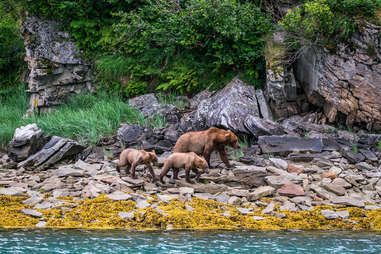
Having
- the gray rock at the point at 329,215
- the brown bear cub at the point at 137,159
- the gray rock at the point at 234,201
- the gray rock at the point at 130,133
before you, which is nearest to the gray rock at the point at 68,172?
the brown bear cub at the point at 137,159

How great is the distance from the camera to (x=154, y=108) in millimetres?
13867

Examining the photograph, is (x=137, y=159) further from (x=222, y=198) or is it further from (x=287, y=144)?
(x=287, y=144)

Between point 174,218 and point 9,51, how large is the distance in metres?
15.8

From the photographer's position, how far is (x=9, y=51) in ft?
65.6

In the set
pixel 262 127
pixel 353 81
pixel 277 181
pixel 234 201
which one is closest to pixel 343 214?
pixel 277 181

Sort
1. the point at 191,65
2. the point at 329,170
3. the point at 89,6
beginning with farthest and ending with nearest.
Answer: the point at 89,6 → the point at 191,65 → the point at 329,170

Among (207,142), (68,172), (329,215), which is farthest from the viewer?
(207,142)

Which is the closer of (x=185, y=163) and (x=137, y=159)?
(x=185, y=163)

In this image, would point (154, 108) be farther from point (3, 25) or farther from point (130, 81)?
point (3, 25)

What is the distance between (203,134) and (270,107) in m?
3.98

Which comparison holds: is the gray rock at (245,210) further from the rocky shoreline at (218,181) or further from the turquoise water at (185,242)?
the turquoise water at (185,242)

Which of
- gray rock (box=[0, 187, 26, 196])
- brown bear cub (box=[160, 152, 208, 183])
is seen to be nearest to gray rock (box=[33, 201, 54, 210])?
gray rock (box=[0, 187, 26, 196])

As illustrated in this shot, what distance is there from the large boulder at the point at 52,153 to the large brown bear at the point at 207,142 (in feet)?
9.67

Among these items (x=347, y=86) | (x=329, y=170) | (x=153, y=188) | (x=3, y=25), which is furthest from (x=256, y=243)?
(x=3, y=25)
